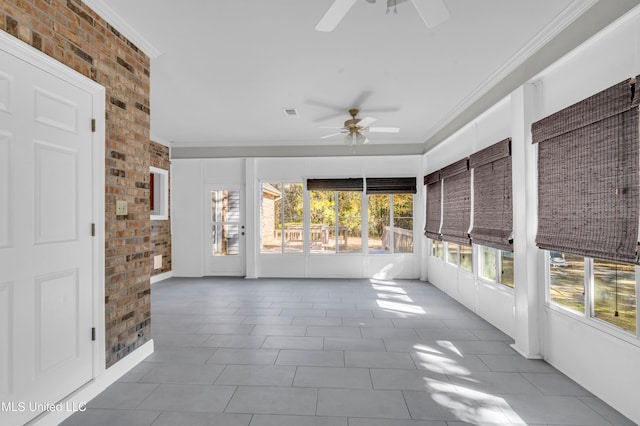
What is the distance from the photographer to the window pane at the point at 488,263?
4.09m

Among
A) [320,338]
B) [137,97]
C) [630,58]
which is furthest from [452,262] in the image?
[137,97]

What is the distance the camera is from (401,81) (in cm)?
387

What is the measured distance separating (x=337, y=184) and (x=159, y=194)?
11.6 ft

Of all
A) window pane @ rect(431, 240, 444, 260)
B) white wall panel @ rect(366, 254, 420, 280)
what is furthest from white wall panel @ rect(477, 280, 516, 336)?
white wall panel @ rect(366, 254, 420, 280)

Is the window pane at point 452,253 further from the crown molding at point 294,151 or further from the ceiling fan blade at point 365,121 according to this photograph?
the ceiling fan blade at point 365,121

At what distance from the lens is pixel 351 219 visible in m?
6.89

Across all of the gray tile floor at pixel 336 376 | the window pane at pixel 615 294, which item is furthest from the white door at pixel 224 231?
the window pane at pixel 615 294

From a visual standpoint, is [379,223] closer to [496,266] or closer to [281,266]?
[281,266]

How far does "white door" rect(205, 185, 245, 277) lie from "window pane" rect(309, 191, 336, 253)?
145cm

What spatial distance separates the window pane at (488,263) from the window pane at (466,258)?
12.6 inches

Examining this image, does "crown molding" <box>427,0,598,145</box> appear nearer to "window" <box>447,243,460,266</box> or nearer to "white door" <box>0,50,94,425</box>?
"window" <box>447,243,460,266</box>

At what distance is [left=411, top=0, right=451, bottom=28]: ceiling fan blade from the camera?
1.85m

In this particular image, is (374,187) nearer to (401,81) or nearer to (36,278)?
(401,81)

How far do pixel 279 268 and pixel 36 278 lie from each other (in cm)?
506
